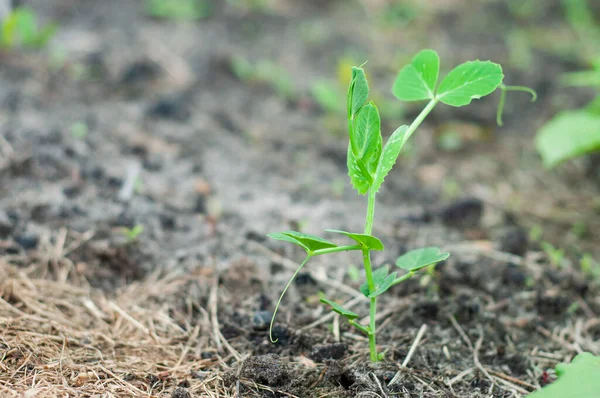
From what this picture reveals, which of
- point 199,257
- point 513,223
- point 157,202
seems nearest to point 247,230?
point 199,257

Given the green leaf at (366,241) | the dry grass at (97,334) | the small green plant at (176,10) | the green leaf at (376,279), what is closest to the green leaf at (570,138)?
the green leaf at (376,279)

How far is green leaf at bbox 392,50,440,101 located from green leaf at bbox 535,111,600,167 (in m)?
1.21

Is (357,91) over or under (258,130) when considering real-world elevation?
over

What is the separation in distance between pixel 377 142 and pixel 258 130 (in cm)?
171

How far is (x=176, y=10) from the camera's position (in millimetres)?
3867

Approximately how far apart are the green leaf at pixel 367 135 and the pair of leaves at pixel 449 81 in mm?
189

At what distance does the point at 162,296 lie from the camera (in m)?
1.74

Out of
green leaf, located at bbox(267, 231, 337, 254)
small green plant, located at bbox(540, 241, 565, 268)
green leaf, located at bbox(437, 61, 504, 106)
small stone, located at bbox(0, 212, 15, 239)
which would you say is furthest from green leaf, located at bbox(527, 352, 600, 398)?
small stone, located at bbox(0, 212, 15, 239)

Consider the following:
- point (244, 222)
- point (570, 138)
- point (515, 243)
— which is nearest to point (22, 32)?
point (244, 222)

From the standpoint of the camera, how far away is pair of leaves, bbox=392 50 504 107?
129 centimetres

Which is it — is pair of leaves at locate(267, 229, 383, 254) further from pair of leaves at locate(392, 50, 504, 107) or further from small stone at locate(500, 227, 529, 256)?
small stone at locate(500, 227, 529, 256)

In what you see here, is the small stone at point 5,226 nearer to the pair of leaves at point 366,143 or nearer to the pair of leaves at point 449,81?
the pair of leaves at point 366,143

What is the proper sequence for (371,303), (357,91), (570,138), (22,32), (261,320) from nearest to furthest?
(357,91)
(371,303)
(261,320)
(570,138)
(22,32)

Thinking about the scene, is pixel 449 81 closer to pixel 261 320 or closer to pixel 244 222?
pixel 261 320
